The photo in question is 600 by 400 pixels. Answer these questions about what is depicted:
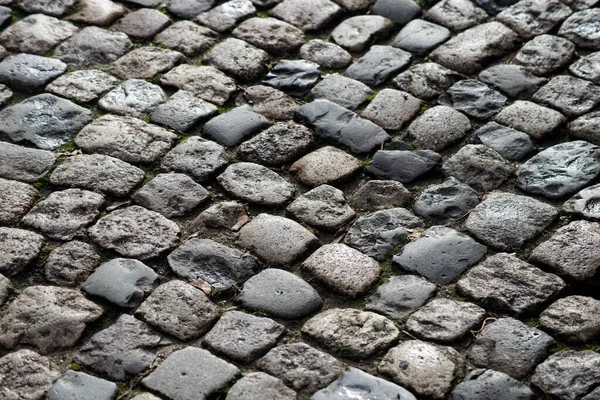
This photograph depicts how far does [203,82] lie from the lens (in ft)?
12.4

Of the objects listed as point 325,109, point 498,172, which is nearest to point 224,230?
point 325,109

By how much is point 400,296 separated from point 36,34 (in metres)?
2.29

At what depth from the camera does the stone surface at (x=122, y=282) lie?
8.98ft

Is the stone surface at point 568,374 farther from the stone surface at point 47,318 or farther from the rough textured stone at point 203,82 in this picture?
the rough textured stone at point 203,82

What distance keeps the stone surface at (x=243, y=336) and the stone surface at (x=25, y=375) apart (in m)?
0.47

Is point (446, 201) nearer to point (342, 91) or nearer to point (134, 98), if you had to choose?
point (342, 91)

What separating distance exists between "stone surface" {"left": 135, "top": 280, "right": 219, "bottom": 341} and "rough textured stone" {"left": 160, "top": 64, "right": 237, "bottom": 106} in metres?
1.16

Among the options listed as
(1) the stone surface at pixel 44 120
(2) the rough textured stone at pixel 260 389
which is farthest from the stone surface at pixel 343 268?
(1) the stone surface at pixel 44 120

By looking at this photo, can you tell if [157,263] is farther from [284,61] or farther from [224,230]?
[284,61]

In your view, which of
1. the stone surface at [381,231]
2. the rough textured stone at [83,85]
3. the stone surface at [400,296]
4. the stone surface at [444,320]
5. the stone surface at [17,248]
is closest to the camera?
the stone surface at [444,320]

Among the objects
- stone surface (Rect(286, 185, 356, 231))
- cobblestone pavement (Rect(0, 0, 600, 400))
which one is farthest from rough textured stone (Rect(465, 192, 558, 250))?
stone surface (Rect(286, 185, 356, 231))

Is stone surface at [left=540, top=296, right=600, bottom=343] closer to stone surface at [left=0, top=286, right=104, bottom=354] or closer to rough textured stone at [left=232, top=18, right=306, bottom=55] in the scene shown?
stone surface at [left=0, top=286, right=104, bottom=354]

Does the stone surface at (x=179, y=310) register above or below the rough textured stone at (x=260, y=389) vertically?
above

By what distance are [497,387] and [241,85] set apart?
6.35 feet
